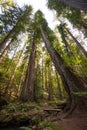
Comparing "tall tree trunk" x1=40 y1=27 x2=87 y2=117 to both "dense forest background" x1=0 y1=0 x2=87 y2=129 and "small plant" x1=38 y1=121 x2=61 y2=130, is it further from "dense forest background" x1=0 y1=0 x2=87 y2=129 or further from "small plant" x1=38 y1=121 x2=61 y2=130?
"small plant" x1=38 y1=121 x2=61 y2=130

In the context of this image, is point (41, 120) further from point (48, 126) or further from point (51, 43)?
point (51, 43)

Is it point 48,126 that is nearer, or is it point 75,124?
point 48,126

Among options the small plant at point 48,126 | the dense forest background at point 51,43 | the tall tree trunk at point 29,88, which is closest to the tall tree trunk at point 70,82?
the dense forest background at point 51,43

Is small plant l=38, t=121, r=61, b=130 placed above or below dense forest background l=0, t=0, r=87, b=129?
below

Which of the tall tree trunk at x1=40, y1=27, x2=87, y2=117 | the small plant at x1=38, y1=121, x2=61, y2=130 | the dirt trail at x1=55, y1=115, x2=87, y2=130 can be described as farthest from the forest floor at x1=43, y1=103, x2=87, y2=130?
the small plant at x1=38, y1=121, x2=61, y2=130

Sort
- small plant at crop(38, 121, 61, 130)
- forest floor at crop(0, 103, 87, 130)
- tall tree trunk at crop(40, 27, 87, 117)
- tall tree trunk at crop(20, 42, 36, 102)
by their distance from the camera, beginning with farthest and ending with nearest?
tall tree trunk at crop(20, 42, 36, 102) < tall tree trunk at crop(40, 27, 87, 117) < forest floor at crop(0, 103, 87, 130) < small plant at crop(38, 121, 61, 130)

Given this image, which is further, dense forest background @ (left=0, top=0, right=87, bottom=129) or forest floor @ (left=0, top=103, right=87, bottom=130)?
dense forest background @ (left=0, top=0, right=87, bottom=129)

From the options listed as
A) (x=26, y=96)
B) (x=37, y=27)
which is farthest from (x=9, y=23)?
(x=26, y=96)

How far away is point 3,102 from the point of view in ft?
53.7

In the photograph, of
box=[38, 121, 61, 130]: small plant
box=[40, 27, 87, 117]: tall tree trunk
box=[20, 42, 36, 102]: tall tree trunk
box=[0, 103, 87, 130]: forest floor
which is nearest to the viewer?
box=[38, 121, 61, 130]: small plant

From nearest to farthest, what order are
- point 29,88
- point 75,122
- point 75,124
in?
point 75,124 < point 75,122 < point 29,88

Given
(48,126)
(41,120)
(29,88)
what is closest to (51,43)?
(29,88)

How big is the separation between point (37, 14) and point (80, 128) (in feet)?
61.8

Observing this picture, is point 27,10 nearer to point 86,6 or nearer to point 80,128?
point 80,128
